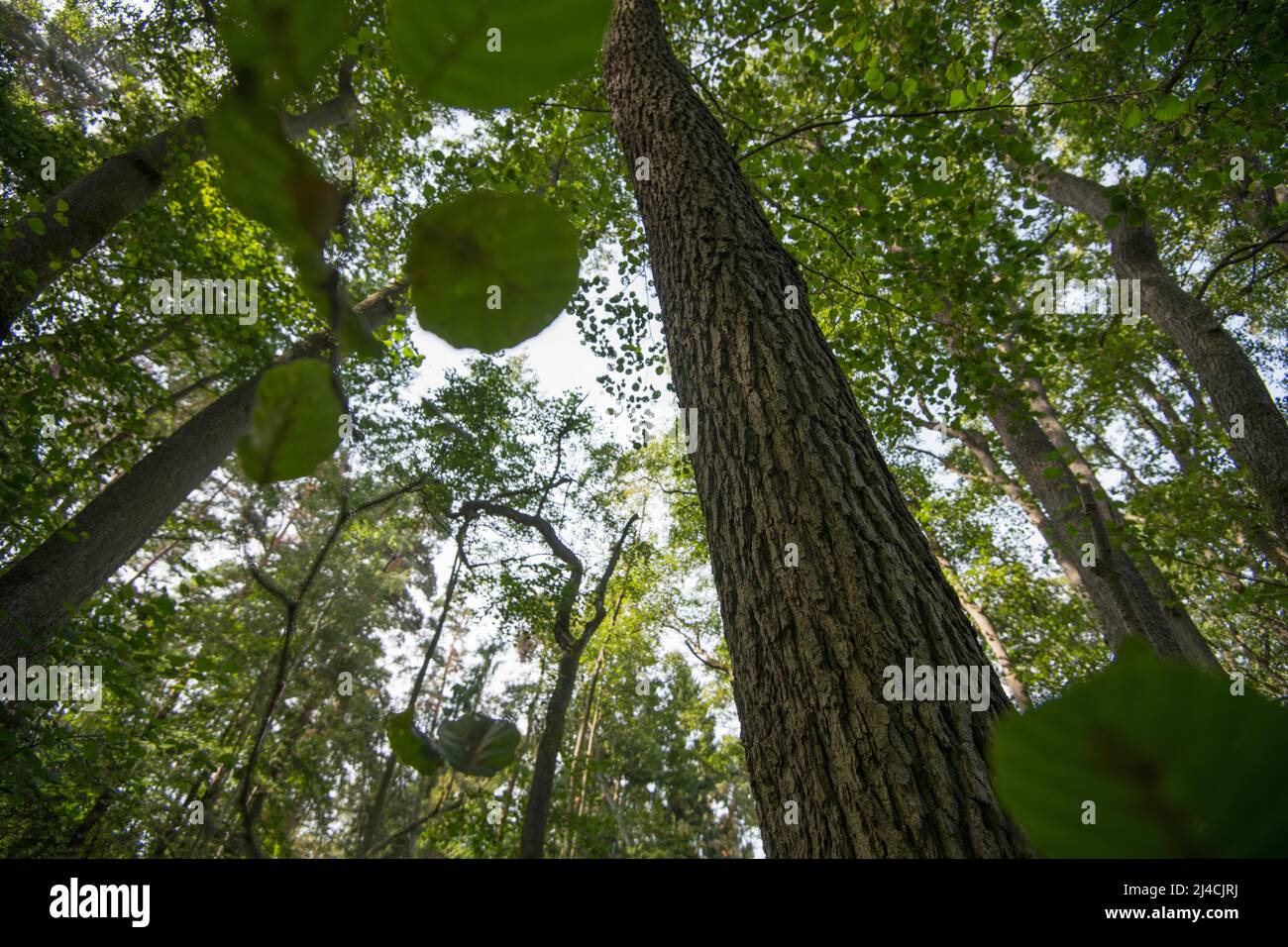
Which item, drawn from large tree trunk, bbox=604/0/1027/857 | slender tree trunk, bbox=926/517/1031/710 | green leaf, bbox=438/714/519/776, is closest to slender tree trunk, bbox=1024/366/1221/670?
slender tree trunk, bbox=926/517/1031/710

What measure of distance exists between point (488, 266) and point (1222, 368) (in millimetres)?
5368

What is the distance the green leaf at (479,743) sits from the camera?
300 mm

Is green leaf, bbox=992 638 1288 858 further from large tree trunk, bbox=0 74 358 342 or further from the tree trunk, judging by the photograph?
the tree trunk

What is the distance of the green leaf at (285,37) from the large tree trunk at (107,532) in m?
2.67

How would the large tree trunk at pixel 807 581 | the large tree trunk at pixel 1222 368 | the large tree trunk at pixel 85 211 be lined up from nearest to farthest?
the large tree trunk at pixel 807 581 → the large tree trunk at pixel 85 211 → the large tree trunk at pixel 1222 368

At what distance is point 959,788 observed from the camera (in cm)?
76

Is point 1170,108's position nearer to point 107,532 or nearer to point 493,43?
point 493,43

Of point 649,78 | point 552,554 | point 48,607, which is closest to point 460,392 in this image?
point 552,554

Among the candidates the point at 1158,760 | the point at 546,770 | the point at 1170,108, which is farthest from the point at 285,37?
the point at 546,770

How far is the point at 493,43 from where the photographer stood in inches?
8.0

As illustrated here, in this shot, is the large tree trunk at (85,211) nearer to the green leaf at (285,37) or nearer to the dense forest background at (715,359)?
the dense forest background at (715,359)

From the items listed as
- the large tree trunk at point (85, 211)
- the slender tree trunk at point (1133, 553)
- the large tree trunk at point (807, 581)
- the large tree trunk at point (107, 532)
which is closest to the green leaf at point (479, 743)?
the large tree trunk at point (807, 581)

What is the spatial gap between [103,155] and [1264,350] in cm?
1726
